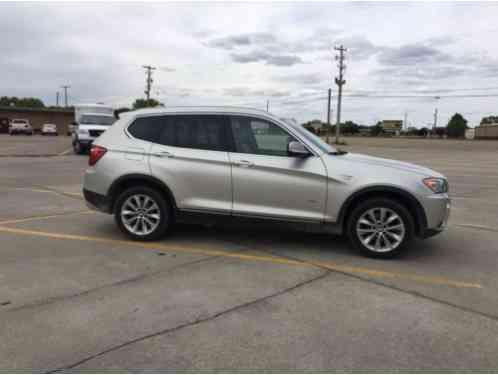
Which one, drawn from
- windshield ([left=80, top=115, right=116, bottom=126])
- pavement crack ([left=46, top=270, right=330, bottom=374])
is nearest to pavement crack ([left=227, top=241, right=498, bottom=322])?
pavement crack ([left=46, top=270, right=330, bottom=374])

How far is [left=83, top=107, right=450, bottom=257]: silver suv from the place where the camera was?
17.5 feet

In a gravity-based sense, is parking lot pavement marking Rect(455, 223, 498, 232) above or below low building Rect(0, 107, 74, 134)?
below

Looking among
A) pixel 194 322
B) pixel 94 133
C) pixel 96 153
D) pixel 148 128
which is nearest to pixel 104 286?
pixel 194 322

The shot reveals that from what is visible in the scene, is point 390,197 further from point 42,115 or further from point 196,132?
point 42,115

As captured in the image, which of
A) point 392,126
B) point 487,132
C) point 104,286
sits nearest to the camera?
point 104,286

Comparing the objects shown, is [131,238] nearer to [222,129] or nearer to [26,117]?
[222,129]

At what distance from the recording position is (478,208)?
29.9ft

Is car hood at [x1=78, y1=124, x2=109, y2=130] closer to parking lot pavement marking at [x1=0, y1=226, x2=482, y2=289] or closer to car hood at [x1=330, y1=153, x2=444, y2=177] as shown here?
parking lot pavement marking at [x1=0, y1=226, x2=482, y2=289]

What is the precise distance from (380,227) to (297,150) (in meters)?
1.34

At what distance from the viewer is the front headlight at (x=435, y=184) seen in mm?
5309

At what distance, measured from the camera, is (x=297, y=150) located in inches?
212

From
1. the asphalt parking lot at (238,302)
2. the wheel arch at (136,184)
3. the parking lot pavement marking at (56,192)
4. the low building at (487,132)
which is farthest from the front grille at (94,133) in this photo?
the low building at (487,132)

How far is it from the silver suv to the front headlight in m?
0.01

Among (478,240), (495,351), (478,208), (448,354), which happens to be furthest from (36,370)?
(478,208)
